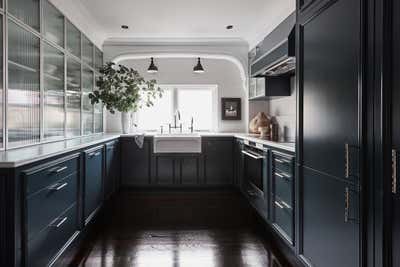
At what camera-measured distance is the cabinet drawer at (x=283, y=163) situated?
248 cm

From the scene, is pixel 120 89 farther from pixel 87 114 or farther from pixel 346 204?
pixel 346 204

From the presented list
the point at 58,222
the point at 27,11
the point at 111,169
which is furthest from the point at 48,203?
the point at 111,169

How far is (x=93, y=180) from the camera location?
3258 millimetres

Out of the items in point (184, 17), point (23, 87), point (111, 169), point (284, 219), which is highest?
point (184, 17)

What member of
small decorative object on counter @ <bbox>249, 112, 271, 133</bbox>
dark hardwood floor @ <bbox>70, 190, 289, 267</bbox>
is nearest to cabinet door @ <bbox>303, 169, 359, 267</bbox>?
dark hardwood floor @ <bbox>70, 190, 289, 267</bbox>

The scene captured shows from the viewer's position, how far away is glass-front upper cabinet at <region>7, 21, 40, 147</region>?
89.4 inches

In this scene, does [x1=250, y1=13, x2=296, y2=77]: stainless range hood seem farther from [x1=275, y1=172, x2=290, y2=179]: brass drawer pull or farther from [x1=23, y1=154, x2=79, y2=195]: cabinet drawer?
[x1=23, y1=154, x2=79, y2=195]: cabinet drawer

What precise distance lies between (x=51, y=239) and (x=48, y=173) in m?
0.44

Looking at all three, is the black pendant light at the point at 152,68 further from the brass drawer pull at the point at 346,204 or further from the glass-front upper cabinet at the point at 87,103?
the brass drawer pull at the point at 346,204

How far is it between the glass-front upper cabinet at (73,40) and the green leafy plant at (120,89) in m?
0.70

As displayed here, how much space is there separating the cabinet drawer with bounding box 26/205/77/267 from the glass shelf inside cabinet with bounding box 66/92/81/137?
124 cm

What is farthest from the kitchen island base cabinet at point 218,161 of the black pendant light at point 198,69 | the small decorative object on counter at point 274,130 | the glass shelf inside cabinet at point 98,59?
the glass shelf inside cabinet at point 98,59

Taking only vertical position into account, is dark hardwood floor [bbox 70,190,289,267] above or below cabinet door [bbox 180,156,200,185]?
below

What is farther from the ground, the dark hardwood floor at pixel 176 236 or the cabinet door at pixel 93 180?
the cabinet door at pixel 93 180
